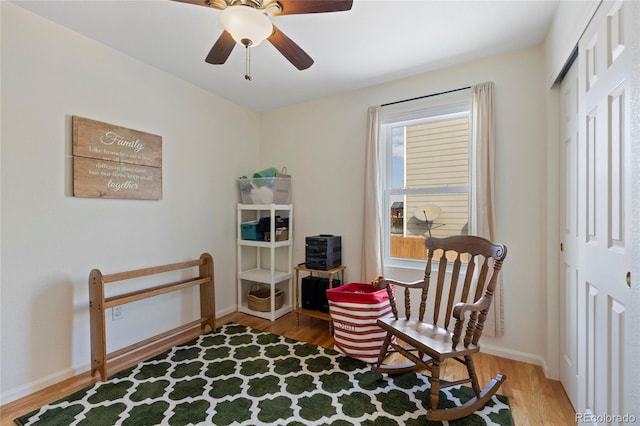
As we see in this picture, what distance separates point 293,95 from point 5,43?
214 centimetres

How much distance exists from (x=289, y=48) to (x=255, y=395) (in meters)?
2.15

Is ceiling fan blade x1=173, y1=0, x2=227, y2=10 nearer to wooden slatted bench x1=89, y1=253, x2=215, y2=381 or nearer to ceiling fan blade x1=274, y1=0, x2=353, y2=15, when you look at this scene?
ceiling fan blade x1=274, y1=0, x2=353, y2=15

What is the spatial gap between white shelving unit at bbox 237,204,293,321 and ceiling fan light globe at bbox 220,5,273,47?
1841 millimetres

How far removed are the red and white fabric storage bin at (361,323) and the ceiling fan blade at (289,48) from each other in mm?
1712

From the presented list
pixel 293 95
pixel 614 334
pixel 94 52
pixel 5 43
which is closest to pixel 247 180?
pixel 293 95

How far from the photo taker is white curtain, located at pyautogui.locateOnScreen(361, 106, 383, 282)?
2.72 metres

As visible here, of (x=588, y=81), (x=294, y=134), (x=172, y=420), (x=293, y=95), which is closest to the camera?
(x=588, y=81)

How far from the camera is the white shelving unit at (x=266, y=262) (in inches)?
121

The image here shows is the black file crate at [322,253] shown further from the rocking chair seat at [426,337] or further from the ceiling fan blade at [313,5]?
the ceiling fan blade at [313,5]

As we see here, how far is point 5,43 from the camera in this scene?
67.6 inches

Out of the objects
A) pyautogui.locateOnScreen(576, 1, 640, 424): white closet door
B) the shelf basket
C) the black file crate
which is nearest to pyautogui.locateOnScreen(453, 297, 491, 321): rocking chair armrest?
pyautogui.locateOnScreen(576, 1, 640, 424): white closet door

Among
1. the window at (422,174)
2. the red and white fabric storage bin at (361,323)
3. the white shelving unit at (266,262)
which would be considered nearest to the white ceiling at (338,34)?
the window at (422,174)

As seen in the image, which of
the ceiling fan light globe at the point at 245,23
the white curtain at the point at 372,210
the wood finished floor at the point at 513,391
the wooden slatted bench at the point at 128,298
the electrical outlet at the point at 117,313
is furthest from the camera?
the white curtain at the point at 372,210

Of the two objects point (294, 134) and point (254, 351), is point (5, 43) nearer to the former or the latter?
point (294, 134)
